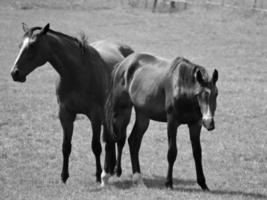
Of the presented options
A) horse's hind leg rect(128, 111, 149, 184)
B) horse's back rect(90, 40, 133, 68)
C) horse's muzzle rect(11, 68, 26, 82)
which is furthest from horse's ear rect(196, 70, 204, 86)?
horse's back rect(90, 40, 133, 68)

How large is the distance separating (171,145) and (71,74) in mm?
1721

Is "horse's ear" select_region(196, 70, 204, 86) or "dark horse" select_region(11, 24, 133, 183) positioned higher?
"horse's ear" select_region(196, 70, 204, 86)

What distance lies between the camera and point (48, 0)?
Answer: 38.4 meters

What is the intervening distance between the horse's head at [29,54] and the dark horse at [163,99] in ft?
4.04

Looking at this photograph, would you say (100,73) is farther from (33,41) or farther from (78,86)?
(33,41)

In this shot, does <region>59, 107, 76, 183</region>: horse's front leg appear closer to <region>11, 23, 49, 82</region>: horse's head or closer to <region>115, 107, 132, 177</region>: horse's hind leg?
<region>115, 107, 132, 177</region>: horse's hind leg

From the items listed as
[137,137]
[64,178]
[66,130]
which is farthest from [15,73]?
[137,137]

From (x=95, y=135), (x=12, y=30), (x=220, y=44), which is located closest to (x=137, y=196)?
(x=95, y=135)

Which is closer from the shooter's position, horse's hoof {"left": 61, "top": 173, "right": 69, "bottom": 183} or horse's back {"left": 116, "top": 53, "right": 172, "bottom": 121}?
horse's back {"left": 116, "top": 53, "right": 172, "bottom": 121}

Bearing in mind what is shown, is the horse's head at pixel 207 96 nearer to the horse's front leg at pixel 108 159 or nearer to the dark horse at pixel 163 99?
the dark horse at pixel 163 99

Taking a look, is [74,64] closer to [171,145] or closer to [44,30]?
[44,30]

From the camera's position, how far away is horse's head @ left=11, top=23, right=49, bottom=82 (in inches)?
328

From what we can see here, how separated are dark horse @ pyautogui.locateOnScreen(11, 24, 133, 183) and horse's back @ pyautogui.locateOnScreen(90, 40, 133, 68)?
2.18ft

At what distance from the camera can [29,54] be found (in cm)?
841
